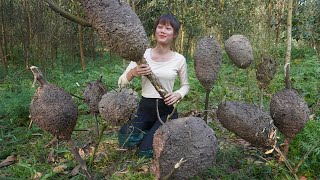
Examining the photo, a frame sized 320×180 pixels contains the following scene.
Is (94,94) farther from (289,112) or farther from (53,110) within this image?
(289,112)

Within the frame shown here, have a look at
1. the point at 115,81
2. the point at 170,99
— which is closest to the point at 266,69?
the point at 170,99

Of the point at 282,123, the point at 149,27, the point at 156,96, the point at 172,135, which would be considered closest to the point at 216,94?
the point at 156,96

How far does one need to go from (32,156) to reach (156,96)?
1.32 metres

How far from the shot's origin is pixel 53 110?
74.5 inches

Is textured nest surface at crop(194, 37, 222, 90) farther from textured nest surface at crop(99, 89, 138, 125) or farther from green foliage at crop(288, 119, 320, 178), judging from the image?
green foliage at crop(288, 119, 320, 178)

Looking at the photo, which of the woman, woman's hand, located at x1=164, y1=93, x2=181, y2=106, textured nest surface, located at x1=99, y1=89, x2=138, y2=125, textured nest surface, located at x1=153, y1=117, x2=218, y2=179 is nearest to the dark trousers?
the woman

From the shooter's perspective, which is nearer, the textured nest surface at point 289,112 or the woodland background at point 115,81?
the textured nest surface at point 289,112

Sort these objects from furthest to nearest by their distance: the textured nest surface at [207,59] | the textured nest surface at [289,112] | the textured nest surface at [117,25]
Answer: the textured nest surface at [207,59] → the textured nest surface at [289,112] → the textured nest surface at [117,25]

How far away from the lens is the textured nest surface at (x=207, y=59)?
248cm

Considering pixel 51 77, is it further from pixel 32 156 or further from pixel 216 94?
pixel 32 156

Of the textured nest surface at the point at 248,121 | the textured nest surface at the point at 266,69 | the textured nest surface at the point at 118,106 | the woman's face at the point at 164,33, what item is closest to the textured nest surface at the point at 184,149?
the textured nest surface at the point at 118,106

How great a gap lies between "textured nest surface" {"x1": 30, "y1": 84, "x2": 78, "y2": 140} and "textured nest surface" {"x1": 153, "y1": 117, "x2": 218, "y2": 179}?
1.86 feet

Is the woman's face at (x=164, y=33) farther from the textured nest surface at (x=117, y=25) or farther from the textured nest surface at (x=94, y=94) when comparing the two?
the textured nest surface at (x=117, y=25)

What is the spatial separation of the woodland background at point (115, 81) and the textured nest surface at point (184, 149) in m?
0.68
